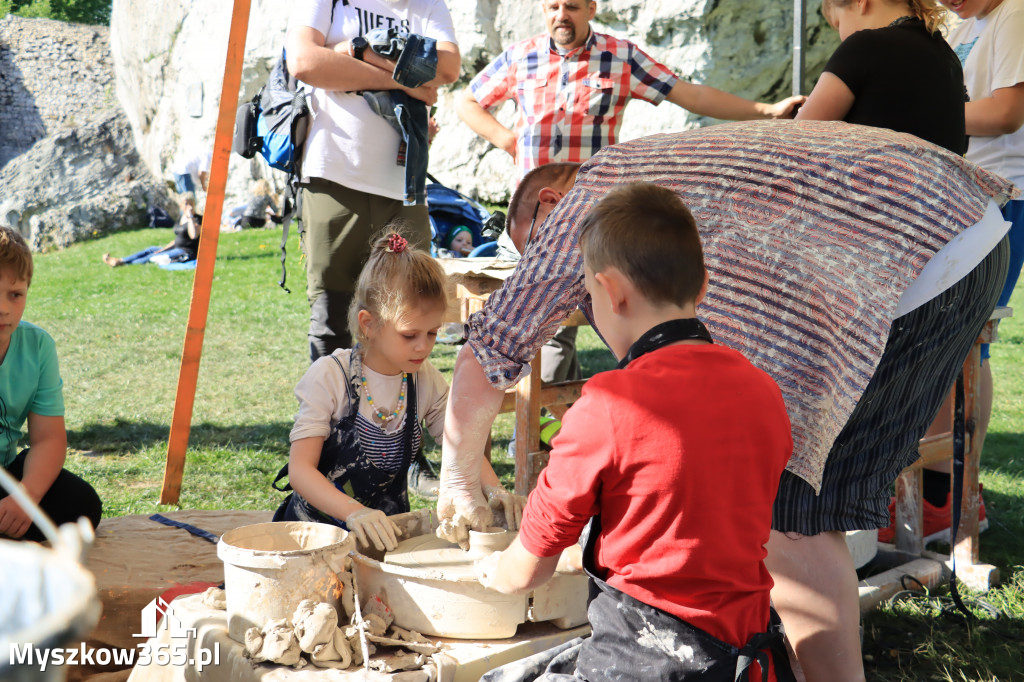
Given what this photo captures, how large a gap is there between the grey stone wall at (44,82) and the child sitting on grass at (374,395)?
675 inches

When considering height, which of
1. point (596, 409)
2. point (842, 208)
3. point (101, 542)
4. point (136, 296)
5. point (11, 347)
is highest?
point (842, 208)

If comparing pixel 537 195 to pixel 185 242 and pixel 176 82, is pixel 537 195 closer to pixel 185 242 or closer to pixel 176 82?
pixel 185 242

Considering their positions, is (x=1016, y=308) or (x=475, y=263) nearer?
(x=475, y=263)

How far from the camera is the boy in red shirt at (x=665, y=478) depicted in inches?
49.0

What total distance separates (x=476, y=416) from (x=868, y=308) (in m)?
0.74

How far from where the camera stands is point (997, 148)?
2.88 meters

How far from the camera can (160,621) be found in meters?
1.99

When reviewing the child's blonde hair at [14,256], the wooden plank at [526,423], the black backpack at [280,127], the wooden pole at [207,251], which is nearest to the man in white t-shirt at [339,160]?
the black backpack at [280,127]

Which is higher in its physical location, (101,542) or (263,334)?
(101,542)

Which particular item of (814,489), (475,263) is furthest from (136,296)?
(814,489)

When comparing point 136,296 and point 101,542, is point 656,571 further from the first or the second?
point 136,296

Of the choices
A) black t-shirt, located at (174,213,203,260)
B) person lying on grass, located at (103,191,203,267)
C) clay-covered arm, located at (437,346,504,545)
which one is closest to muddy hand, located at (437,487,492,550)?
clay-covered arm, located at (437,346,504,545)

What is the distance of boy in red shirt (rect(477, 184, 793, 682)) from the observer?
1245 millimetres

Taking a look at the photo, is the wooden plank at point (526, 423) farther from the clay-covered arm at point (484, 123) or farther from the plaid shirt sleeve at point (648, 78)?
the plaid shirt sleeve at point (648, 78)
